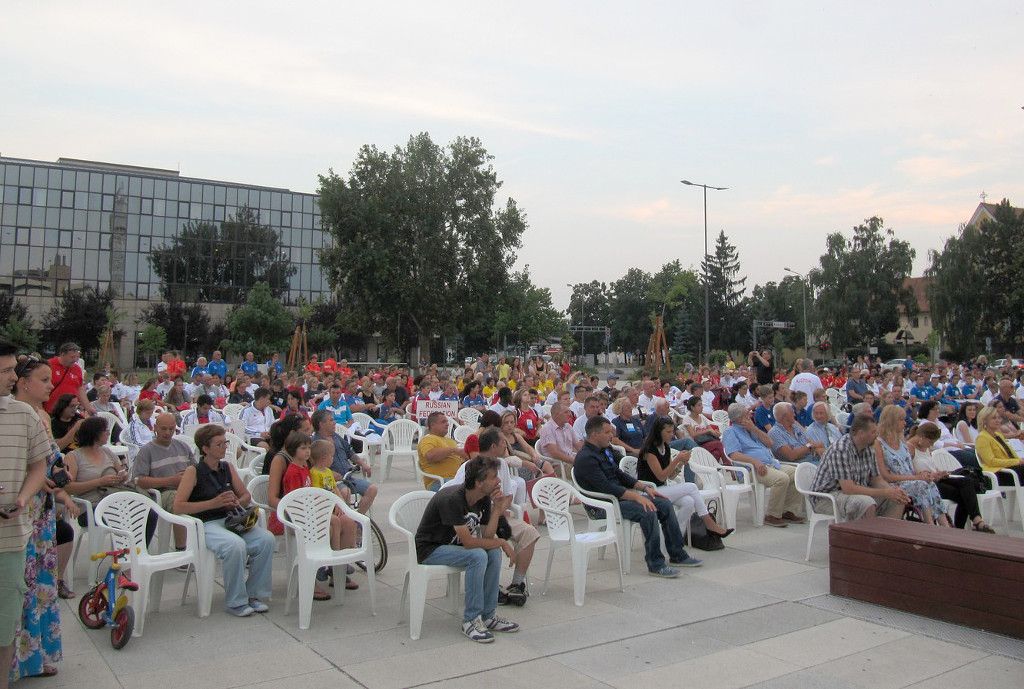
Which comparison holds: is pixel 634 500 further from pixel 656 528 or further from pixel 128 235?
pixel 128 235

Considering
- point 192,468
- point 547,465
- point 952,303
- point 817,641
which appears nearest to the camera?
point 817,641

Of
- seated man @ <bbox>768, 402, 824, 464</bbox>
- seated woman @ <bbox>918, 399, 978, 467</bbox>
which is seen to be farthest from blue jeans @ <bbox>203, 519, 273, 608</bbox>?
seated woman @ <bbox>918, 399, 978, 467</bbox>

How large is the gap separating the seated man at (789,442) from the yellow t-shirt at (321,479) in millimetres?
5066

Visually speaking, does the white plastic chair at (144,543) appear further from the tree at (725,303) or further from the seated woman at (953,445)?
the tree at (725,303)

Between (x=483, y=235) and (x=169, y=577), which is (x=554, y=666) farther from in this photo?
(x=483, y=235)

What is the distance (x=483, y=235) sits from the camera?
124 feet

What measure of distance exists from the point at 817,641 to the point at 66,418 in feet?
19.4

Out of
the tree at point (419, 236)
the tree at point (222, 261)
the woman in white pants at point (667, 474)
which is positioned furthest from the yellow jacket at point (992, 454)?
the tree at point (222, 261)

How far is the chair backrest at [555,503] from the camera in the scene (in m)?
5.94

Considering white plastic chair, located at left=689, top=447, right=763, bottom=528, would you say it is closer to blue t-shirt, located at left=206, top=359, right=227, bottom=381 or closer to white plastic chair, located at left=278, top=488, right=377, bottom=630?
white plastic chair, located at left=278, top=488, right=377, bottom=630

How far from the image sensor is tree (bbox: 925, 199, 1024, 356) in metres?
48.4

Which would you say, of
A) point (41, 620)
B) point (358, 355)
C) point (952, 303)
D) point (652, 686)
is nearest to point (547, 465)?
point (652, 686)

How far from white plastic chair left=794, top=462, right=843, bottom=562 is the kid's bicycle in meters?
5.08

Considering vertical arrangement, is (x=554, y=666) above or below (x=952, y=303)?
below
